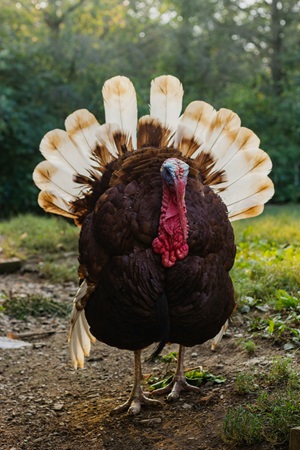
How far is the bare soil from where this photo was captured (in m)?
3.57

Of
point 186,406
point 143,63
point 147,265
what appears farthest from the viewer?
point 143,63

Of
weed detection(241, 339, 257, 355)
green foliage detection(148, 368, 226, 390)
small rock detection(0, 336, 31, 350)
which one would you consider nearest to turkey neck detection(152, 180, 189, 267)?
green foliage detection(148, 368, 226, 390)

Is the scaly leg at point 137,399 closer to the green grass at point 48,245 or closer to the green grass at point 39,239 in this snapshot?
the green grass at point 48,245

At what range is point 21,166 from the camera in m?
13.9

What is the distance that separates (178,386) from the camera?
414cm

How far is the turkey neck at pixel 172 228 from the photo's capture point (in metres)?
3.37

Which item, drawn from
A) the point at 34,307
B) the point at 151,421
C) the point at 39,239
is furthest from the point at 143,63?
the point at 151,421

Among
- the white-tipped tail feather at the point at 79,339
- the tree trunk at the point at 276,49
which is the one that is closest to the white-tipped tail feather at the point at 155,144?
the white-tipped tail feather at the point at 79,339

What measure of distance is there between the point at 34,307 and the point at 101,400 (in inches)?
84.7

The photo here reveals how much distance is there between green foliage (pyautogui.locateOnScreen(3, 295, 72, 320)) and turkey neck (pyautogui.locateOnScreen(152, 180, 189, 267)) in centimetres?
296

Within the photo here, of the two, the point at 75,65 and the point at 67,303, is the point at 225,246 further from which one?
the point at 75,65

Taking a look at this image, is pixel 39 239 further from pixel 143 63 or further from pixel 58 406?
pixel 143 63

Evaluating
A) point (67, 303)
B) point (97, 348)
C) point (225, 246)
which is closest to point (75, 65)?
point (67, 303)

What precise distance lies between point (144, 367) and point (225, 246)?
1.45 metres
